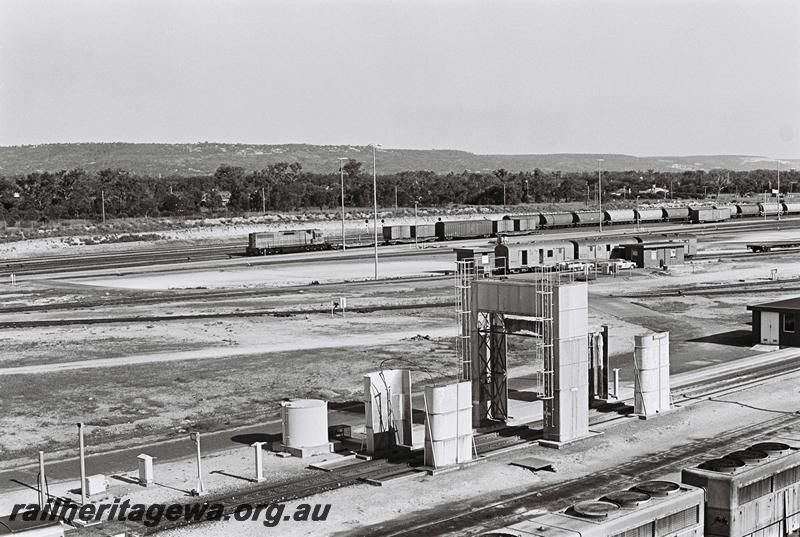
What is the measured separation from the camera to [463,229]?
142375 millimetres

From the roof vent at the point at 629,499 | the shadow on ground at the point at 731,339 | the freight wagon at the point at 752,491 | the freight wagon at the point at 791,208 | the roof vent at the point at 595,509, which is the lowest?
the shadow on ground at the point at 731,339

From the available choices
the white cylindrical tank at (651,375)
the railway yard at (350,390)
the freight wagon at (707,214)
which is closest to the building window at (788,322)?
the railway yard at (350,390)

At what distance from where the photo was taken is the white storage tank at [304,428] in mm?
38312

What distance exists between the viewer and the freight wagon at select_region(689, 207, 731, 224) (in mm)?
169875

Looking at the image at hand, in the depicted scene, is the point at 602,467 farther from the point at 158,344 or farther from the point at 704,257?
the point at 704,257

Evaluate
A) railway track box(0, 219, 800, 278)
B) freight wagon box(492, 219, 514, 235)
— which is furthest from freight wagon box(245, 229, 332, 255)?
freight wagon box(492, 219, 514, 235)

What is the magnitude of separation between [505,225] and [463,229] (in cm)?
933

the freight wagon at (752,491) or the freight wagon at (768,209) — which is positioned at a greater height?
the freight wagon at (768,209)

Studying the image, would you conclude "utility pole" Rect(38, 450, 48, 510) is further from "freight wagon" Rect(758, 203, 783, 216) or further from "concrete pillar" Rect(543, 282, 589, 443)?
"freight wagon" Rect(758, 203, 783, 216)

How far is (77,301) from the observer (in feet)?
270

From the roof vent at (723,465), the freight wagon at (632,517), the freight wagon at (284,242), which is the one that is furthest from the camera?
the freight wagon at (284,242)

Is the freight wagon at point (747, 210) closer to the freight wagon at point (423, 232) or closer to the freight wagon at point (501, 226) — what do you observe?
the freight wagon at point (501, 226)

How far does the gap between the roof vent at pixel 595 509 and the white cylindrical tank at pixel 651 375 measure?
2102 centimetres

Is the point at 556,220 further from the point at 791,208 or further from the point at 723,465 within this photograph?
the point at 723,465
